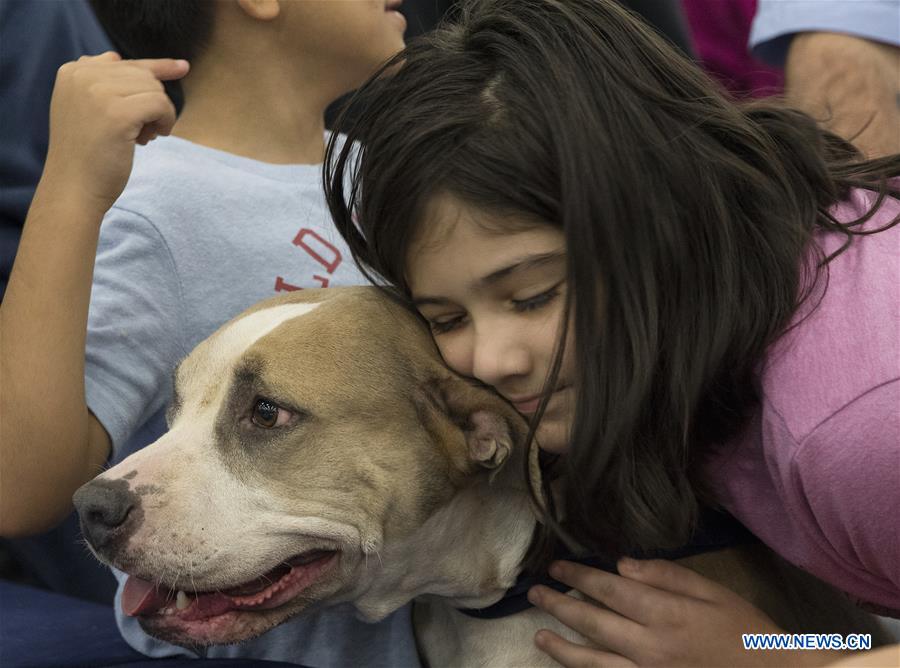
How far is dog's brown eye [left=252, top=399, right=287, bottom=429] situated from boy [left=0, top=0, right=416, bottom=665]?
1.23ft

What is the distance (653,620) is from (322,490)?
2.01 feet

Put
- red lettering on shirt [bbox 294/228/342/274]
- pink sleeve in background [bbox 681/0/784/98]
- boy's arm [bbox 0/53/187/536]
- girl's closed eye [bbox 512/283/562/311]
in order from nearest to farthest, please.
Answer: girl's closed eye [bbox 512/283/562/311], boy's arm [bbox 0/53/187/536], red lettering on shirt [bbox 294/228/342/274], pink sleeve in background [bbox 681/0/784/98]

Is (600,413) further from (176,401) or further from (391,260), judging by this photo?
(176,401)

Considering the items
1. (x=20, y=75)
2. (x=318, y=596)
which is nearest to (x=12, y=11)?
(x=20, y=75)

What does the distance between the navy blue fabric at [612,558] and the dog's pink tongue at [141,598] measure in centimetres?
55

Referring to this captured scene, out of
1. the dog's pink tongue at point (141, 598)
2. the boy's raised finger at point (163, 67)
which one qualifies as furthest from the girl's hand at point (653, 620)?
the boy's raised finger at point (163, 67)

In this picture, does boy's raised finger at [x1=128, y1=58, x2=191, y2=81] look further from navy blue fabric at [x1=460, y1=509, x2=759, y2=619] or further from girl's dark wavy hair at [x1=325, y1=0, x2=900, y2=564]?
navy blue fabric at [x1=460, y1=509, x2=759, y2=619]

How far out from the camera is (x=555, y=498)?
6.26ft

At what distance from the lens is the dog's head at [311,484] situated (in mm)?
1701

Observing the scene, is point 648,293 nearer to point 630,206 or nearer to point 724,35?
point 630,206

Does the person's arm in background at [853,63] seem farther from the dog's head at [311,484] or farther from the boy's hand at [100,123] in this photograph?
the boy's hand at [100,123]

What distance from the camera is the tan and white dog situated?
1703mm

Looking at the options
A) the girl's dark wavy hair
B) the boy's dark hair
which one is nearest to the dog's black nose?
the girl's dark wavy hair

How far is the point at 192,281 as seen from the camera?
7.42 feet
